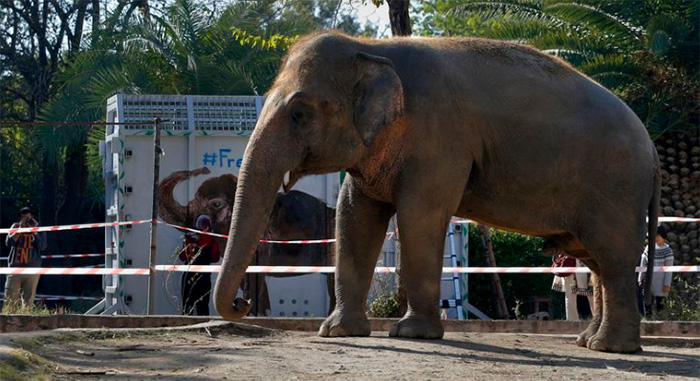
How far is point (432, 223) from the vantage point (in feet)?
31.6

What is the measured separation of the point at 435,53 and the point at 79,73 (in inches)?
796

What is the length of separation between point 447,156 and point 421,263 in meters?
0.82

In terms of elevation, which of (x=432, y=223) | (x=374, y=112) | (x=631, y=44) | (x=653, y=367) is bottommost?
(x=653, y=367)

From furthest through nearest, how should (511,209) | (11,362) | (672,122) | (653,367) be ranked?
1. (672,122)
2. (511,209)
3. (653,367)
4. (11,362)

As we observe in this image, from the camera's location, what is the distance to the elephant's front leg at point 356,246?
10242mm

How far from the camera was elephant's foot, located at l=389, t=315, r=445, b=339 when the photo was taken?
31.5 ft

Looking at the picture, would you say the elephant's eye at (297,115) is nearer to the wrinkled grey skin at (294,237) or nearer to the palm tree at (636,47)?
the wrinkled grey skin at (294,237)

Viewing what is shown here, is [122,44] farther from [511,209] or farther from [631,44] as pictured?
[511,209]

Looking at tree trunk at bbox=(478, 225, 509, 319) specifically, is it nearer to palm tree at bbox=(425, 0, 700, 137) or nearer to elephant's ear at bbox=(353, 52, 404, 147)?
palm tree at bbox=(425, 0, 700, 137)

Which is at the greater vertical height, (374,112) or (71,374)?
(374,112)

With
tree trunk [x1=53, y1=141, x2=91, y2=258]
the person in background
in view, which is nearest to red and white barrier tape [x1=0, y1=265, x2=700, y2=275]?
the person in background

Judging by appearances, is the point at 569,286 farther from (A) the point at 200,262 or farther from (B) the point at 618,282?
(B) the point at 618,282

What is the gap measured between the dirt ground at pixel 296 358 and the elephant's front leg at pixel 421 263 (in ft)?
0.63

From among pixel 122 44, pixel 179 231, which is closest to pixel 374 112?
pixel 179 231
